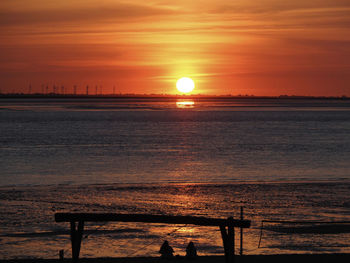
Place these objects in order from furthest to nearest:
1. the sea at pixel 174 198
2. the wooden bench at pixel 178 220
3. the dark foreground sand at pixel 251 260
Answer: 1. the sea at pixel 174 198
2. the dark foreground sand at pixel 251 260
3. the wooden bench at pixel 178 220

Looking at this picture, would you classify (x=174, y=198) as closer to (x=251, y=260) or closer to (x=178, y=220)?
(x=251, y=260)

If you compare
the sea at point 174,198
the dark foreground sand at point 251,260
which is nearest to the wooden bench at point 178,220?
the dark foreground sand at point 251,260

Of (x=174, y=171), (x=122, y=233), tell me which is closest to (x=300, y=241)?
(x=122, y=233)

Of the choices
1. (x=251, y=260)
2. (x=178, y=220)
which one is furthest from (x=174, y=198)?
(x=178, y=220)

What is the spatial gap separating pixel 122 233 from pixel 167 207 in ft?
15.2

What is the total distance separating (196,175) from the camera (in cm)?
3722

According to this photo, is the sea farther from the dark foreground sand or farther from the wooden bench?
the wooden bench

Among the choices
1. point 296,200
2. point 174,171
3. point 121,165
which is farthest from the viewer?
point 121,165

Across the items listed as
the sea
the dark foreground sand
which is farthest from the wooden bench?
the sea

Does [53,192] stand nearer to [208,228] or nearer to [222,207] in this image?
[222,207]

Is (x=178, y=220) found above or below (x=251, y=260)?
above

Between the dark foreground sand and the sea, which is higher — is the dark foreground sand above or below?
below

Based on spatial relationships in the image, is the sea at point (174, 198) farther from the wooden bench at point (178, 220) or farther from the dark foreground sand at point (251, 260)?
the wooden bench at point (178, 220)

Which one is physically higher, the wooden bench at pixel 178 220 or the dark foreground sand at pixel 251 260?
the wooden bench at pixel 178 220
